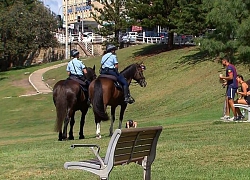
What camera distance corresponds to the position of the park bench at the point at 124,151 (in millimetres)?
7074

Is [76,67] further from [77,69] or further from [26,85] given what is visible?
[26,85]

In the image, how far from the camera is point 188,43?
55906 millimetres

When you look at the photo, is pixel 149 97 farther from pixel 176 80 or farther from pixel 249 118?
pixel 249 118

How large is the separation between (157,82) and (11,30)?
36520 millimetres

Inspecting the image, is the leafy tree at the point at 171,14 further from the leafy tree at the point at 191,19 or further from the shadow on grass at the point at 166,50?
the shadow on grass at the point at 166,50

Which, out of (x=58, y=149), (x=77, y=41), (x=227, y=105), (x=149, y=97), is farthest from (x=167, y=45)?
(x=58, y=149)

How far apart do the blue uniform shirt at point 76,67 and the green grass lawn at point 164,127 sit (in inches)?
87.6

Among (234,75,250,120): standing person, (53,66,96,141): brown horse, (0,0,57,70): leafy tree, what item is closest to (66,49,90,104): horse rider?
(53,66,96,141): brown horse

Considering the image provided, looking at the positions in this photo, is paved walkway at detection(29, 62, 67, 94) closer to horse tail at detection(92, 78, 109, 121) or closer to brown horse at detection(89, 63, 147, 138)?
brown horse at detection(89, 63, 147, 138)

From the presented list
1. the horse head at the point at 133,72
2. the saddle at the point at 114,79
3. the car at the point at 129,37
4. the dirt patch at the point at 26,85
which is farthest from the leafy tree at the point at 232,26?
the car at the point at 129,37

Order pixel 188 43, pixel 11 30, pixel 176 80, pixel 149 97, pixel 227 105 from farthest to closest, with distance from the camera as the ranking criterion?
pixel 11 30, pixel 188 43, pixel 176 80, pixel 149 97, pixel 227 105

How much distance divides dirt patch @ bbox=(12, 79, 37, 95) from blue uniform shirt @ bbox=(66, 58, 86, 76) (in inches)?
1176

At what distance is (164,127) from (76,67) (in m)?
3.82

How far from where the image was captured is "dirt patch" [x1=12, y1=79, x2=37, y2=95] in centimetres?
4802
